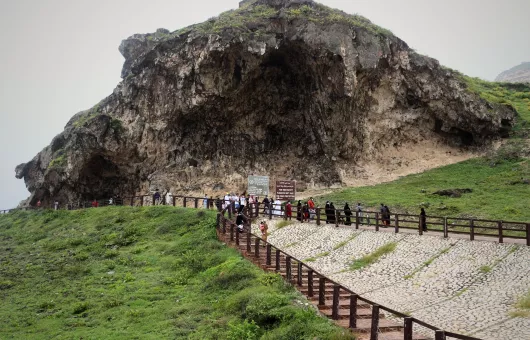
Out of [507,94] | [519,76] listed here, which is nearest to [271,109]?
[507,94]

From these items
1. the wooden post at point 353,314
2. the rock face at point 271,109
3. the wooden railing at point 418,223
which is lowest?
the wooden post at point 353,314

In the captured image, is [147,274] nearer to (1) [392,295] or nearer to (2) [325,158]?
(1) [392,295]

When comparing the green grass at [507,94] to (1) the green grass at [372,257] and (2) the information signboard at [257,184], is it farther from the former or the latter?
(1) the green grass at [372,257]

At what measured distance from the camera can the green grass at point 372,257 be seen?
17625 millimetres

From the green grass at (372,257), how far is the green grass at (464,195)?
9.37 meters

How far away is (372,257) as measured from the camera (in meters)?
18.1

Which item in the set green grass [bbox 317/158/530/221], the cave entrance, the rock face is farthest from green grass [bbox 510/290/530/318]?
the cave entrance

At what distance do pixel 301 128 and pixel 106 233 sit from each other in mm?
22498

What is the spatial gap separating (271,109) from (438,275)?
97.8 ft

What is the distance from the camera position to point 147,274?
1795 cm

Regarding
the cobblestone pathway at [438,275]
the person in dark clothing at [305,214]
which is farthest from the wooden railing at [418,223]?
the cobblestone pathway at [438,275]

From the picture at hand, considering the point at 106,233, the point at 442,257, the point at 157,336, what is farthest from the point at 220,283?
the point at 106,233

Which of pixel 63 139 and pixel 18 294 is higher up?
pixel 63 139

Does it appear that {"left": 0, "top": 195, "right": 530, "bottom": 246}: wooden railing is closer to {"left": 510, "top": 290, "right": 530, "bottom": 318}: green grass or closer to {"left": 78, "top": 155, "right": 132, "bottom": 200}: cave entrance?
{"left": 510, "top": 290, "right": 530, "bottom": 318}: green grass
